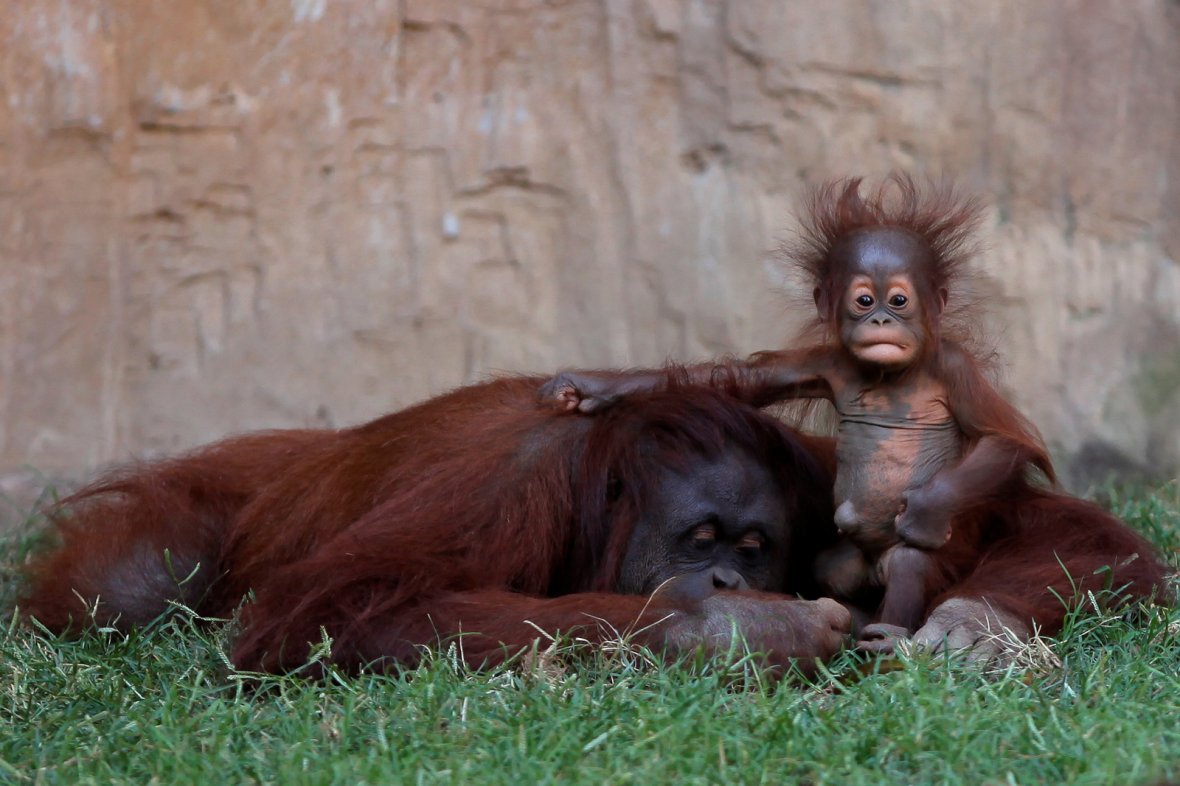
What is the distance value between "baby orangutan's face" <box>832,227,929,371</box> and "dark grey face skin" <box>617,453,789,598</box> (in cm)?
44

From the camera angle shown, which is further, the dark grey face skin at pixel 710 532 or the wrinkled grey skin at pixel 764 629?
the dark grey face skin at pixel 710 532

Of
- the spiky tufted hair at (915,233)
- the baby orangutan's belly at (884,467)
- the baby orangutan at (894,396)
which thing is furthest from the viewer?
the spiky tufted hair at (915,233)

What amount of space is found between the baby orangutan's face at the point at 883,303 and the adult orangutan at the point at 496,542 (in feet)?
1.40

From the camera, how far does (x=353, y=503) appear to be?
387 centimetres

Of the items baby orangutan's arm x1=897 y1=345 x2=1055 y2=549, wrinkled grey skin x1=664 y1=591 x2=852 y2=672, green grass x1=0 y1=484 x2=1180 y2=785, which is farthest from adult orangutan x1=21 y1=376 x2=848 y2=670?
baby orangutan's arm x1=897 y1=345 x2=1055 y2=549

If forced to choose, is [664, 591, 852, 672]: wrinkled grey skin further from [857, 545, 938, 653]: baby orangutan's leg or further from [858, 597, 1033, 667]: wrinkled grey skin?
[857, 545, 938, 653]: baby orangutan's leg

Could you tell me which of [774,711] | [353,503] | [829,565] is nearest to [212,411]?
[353,503]

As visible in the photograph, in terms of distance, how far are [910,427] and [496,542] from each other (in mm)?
1066

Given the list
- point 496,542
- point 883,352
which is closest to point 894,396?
point 883,352

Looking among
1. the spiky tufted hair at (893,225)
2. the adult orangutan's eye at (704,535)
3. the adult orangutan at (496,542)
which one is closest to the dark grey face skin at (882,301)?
the spiky tufted hair at (893,225)

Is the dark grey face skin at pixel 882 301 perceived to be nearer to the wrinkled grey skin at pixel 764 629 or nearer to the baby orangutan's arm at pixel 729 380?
the baby orangutan's arm at pixel 729 380

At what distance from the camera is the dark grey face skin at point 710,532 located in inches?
142

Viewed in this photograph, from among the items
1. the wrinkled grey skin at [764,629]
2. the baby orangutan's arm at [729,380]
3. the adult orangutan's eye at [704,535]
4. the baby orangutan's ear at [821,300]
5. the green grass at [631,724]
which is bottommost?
the green grass at [631,724]

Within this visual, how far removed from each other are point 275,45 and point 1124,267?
3.54m
